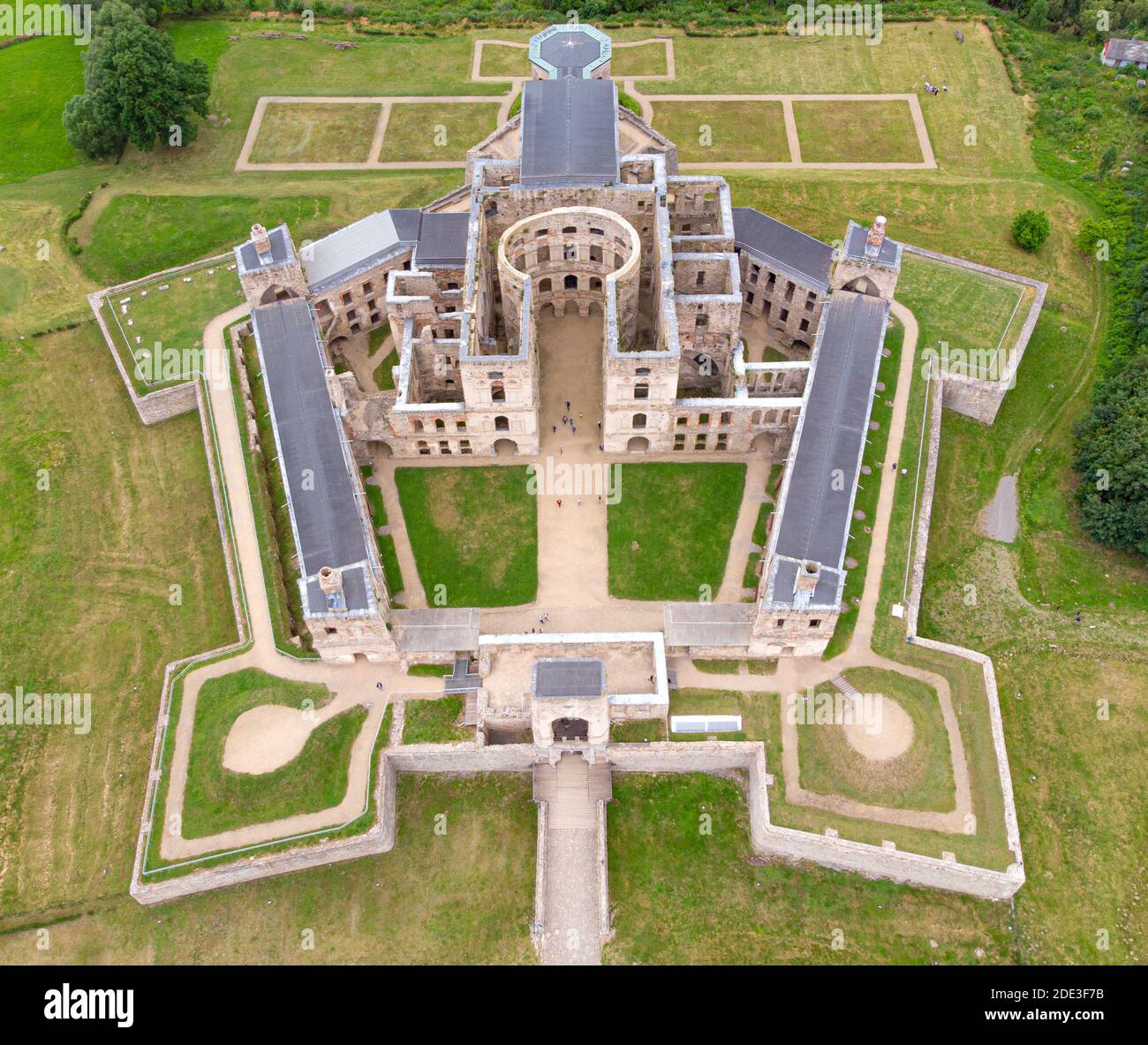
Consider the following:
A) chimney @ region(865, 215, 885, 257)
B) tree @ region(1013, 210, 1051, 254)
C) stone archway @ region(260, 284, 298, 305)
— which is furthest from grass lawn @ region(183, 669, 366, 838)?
tree @ region(1013, 210, 1051, 254)

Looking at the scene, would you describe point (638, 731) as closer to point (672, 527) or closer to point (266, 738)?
point (672, 527)

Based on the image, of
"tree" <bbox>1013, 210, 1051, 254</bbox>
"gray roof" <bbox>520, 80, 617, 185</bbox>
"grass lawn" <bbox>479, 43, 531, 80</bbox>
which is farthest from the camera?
"grass lawn" <bbox>479, 43, 531, 80</bbox>

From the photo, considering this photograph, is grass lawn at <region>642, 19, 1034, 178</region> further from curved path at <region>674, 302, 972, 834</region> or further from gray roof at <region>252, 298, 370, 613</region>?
gray roof at <region>252, 298, 370, 613</region>

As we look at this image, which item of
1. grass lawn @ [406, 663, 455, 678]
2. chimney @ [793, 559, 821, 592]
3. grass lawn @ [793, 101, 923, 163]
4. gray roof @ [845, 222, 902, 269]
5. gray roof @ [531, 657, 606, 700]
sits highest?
gray roof @ [845, 222, 902, 269]

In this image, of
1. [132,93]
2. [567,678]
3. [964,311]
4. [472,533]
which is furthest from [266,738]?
[132,93]

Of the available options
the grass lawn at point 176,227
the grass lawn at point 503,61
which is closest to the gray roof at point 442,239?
the grass lawn at point 176,227

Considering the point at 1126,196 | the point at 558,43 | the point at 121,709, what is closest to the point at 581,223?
the point at 558,43
